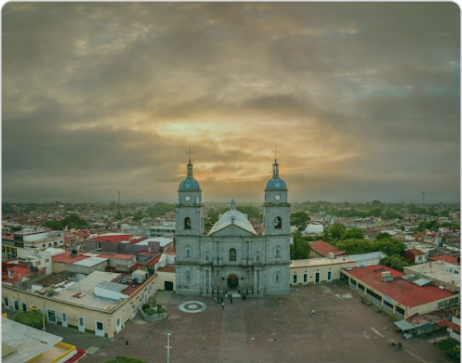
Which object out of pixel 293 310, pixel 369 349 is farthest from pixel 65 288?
pixel 369 349

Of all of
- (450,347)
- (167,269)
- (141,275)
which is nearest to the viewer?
(450,347)

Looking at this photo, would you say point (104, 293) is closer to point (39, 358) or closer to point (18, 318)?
point (18, 318)

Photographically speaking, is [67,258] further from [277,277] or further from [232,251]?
[277,277]

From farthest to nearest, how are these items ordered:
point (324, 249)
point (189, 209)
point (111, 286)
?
1. point (324, 249)
2. point (189, 209)
3. point (111, 286)

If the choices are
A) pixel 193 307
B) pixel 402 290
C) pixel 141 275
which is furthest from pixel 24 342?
pixel 402 290

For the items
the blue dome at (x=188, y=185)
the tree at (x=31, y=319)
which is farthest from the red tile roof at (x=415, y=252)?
the tree at (x=31, y=319)

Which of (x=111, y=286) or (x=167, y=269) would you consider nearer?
(x=111, y=286)

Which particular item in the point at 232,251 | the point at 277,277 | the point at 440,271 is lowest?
the point at 277,277
